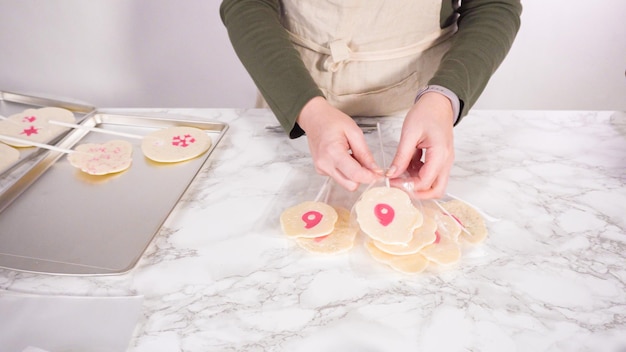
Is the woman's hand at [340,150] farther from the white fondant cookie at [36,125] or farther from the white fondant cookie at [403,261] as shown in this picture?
the white fondant cookie at [36,125]

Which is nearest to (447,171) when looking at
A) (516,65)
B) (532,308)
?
(532,308)

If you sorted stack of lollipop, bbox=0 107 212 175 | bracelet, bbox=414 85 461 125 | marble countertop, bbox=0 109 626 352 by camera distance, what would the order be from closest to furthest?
marble countertop, bbox=0 109 626 352
bracelet, bbox=414 85 461 125
stack of lollipop, bbox=0 107 212 175

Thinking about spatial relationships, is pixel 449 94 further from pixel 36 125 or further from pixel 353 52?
pixel 36 125

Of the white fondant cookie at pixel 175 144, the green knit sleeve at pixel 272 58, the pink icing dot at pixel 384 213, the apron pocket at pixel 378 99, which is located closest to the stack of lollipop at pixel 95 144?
the white fondant cookie at pixel 175 144

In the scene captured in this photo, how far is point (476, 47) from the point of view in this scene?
2.85 feet

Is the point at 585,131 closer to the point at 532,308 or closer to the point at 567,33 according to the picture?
the point at 532,308

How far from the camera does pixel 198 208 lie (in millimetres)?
794

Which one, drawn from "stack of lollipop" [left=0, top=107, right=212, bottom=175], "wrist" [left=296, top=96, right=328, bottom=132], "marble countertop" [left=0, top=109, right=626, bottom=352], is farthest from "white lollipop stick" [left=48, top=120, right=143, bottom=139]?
"wrist" [left=296, top=96, right=328, bottom=132]

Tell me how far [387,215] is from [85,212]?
18.2 inches

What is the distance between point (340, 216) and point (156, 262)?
0.27 m

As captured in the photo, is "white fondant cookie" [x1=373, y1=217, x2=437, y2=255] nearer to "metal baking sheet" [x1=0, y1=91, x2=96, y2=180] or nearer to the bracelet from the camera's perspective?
the bracelet

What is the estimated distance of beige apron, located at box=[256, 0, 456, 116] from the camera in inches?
36.0

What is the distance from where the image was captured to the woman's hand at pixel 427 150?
0.73 metres

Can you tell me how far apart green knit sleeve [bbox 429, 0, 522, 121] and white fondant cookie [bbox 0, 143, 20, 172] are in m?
0.75
